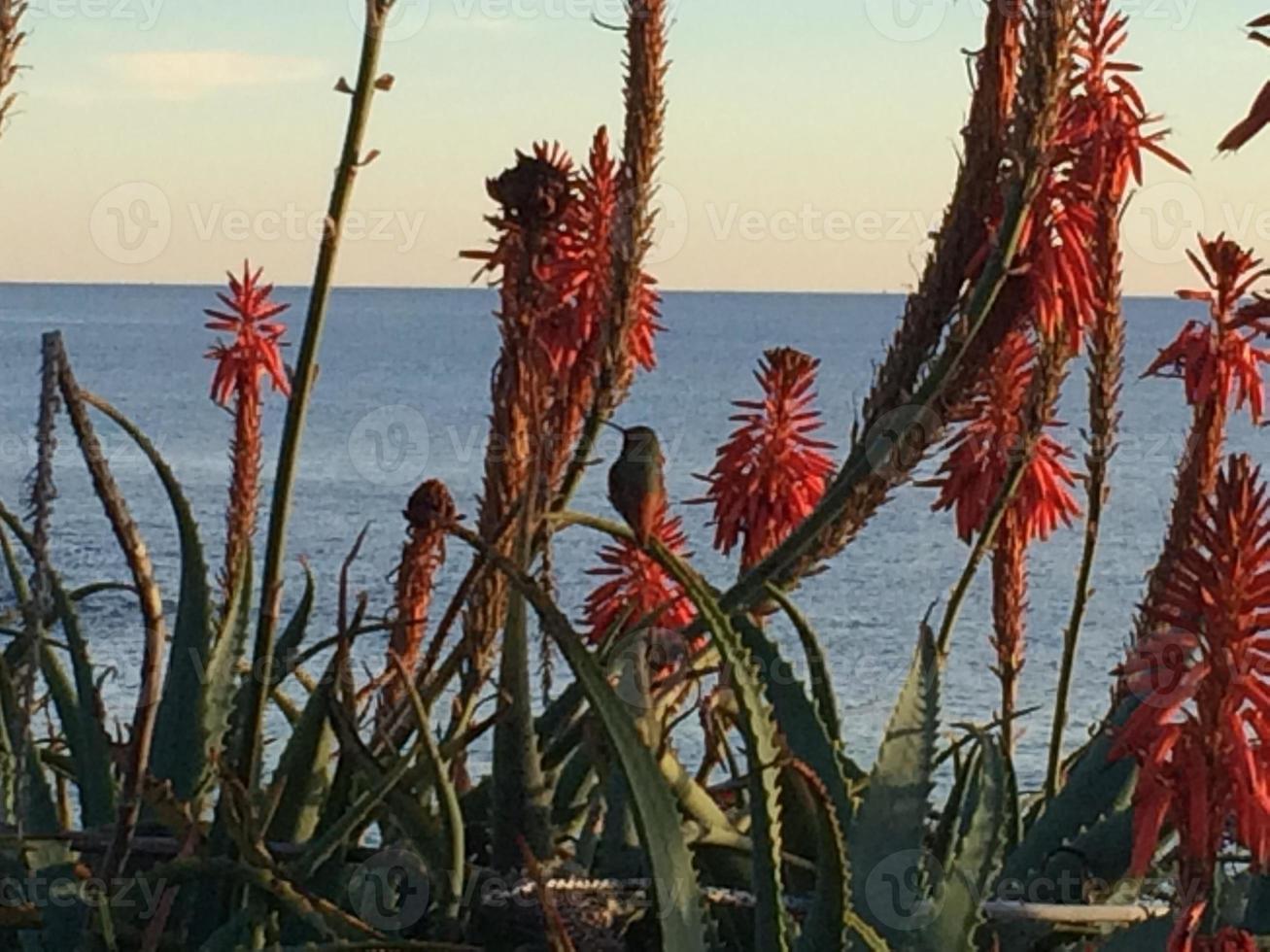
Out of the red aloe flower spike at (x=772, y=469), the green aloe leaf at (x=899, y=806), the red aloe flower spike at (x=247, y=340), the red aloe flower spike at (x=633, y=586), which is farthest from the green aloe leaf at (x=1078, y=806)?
the red aloe flower spike at (x=247, y=340)

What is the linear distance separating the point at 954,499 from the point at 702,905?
42.3 inches

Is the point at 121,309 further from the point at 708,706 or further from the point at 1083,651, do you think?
the point at 708,706

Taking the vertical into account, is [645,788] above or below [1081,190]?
below

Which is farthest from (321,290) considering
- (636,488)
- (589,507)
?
(589,507)

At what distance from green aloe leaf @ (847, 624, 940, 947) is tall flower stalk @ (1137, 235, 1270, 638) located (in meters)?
0.32

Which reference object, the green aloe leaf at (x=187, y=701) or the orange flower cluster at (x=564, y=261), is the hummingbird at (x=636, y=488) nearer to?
the orange flower cluster at (x=564, y=261)

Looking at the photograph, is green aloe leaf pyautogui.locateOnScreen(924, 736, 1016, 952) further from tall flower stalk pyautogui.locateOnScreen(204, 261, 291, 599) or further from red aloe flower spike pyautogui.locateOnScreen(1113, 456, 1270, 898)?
tall flower stalk pyautogui.locateOnScreen(204, 261, 291, 599)

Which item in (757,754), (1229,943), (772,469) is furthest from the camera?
(772,469)

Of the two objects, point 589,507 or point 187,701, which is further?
point 589,507

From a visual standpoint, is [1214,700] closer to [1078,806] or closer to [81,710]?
[1078,806]

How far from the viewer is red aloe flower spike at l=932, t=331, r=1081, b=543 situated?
164 centimetres

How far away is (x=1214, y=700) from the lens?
0.77m

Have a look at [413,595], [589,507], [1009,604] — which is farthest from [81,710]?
[589,507]

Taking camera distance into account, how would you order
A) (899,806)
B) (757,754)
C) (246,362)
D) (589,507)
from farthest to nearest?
(589,507) → (246,362) → (899,806) → (757,754)
